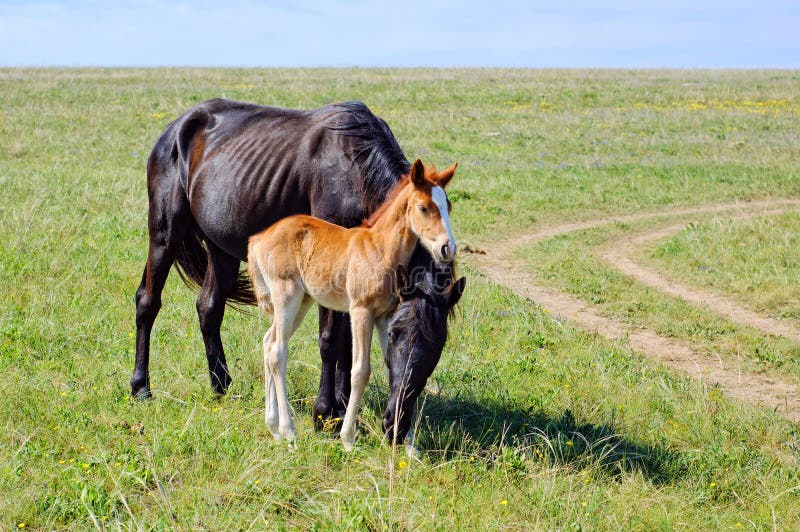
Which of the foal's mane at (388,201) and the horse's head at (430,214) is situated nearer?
the horse's head at (430,214)

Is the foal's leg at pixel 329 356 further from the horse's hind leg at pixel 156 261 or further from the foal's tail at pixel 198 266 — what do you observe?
the horse's hind leg at pixel 156 261

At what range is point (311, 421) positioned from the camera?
5.75 metres

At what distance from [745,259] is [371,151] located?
9.20 m

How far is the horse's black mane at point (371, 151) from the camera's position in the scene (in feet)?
17.6

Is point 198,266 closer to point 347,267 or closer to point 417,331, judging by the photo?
point 347,267

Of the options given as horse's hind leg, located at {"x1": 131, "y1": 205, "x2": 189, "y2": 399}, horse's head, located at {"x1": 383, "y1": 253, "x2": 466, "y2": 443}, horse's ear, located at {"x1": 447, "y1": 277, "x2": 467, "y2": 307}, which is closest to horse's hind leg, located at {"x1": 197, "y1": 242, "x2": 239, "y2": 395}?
horse's hind leg, located at {"x1": 131, "y1": 205, "x2": 189, "y2": 399}

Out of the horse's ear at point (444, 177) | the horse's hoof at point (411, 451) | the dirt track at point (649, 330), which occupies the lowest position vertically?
the dirt track at point (649, 330)

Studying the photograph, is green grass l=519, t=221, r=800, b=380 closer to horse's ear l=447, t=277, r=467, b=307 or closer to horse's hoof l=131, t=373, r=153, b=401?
horse's ear l=447, t=277, r=467, b=307

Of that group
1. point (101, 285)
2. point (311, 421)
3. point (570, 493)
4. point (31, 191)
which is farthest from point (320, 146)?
point (31, 191)

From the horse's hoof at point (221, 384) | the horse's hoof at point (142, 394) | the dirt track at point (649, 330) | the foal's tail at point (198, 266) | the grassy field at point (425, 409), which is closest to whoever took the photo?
the grassy field at point (425, 409)

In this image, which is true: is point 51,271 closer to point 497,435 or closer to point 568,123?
point 497,435

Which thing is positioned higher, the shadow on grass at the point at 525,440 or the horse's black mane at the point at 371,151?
the horse's black mane at the point at 371,151

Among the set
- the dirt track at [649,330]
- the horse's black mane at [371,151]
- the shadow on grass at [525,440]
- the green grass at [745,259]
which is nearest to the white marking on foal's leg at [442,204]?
the horse's black mane at [371,151]

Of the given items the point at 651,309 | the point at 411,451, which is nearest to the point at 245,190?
the point at 411,451
